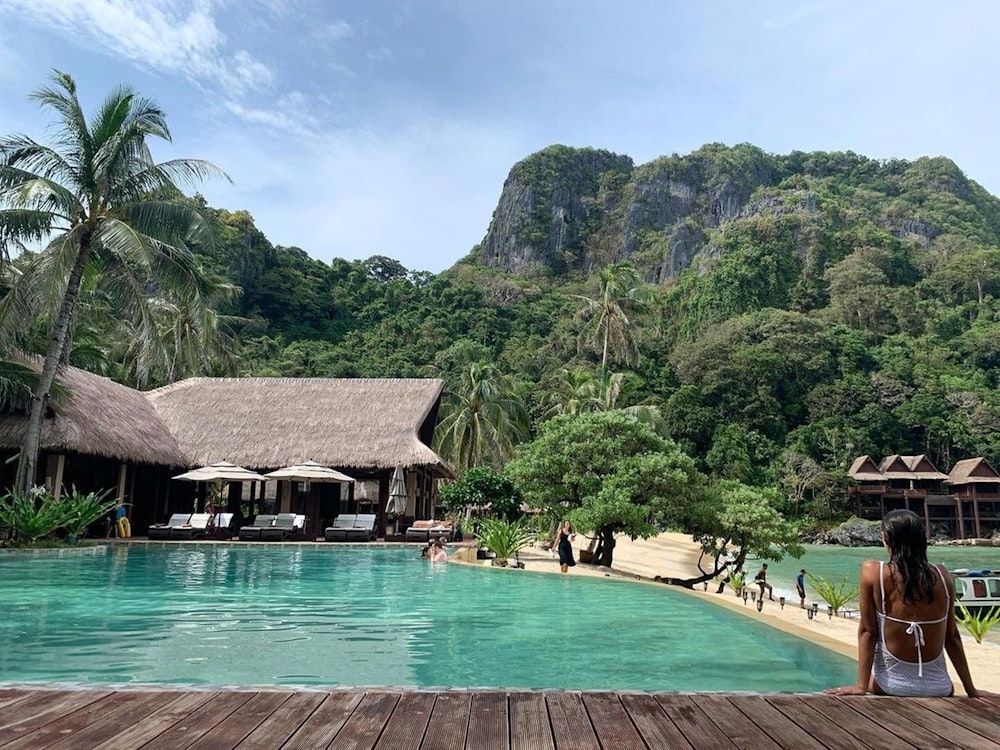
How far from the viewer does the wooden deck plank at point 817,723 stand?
2125 millimetres

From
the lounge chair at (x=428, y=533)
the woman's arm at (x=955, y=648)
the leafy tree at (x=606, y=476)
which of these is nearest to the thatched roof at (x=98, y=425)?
the lounge chair at (x=428, y=533)

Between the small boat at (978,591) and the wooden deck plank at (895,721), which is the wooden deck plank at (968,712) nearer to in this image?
the wooden deck plank at (895,721)

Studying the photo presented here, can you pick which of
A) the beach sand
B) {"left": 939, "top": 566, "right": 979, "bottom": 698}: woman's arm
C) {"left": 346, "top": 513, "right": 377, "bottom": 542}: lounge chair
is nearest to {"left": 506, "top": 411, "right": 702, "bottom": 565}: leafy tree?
the beach sand

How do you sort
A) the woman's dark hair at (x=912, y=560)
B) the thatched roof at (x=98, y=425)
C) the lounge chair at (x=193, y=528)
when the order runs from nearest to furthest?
1. the woman's dark hair at (x=912, y=560)
2. the thatched roof at (x=98, y=425)
3. the lounge chair at (x=193, y=528)

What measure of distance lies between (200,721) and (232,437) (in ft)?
56.8

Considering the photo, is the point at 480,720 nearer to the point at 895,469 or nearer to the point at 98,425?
the point at 98,425

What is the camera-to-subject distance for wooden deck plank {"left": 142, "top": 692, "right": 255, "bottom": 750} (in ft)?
6.67

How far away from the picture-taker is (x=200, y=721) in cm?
225

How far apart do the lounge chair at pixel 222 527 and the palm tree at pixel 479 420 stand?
9501mm

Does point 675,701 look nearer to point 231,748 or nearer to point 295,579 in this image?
point 231,748

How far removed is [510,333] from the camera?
164ft

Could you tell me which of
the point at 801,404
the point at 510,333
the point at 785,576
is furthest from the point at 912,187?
the point at 785,576

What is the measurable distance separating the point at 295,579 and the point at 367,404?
32.7 feet

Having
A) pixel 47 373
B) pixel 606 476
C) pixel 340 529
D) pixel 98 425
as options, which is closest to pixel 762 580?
pixel 606 476
